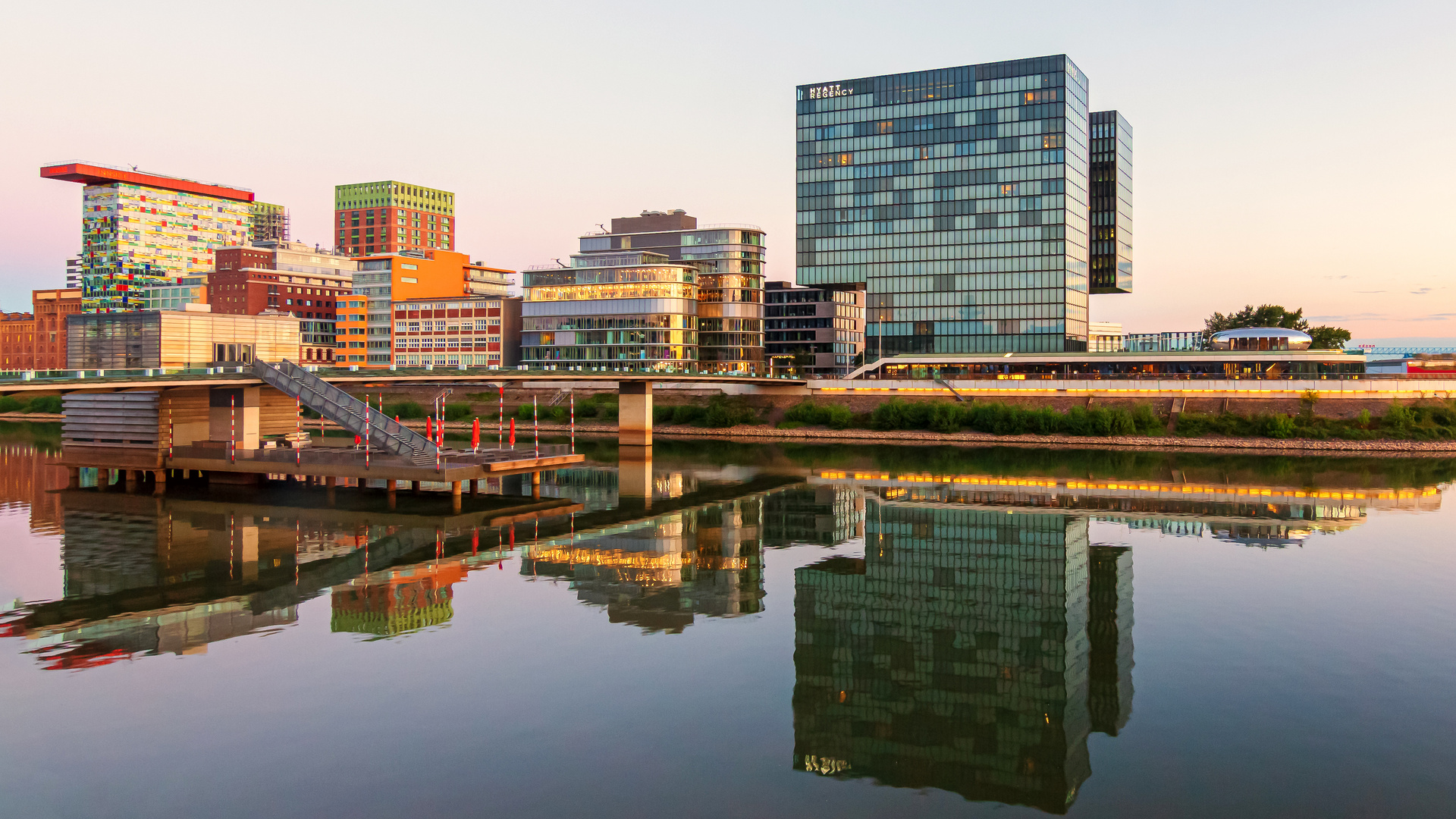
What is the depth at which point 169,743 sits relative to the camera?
69.2ft

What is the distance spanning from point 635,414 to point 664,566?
201 ft

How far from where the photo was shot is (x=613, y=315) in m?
156

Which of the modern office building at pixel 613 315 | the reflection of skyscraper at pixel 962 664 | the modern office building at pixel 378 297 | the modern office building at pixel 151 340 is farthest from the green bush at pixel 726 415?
the modern office building at pixel 378 297

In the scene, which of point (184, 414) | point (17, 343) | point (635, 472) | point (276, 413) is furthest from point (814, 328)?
point (17, 343)

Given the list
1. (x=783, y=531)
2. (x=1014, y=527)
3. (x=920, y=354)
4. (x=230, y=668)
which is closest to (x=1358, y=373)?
(x=920, y=354)

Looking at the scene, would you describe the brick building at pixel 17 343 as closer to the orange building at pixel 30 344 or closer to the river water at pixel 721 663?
the orange building at pixel 30 344

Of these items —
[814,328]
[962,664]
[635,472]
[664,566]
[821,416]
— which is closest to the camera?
[962,664]

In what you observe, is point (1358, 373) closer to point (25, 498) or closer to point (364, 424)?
point (364, 424)

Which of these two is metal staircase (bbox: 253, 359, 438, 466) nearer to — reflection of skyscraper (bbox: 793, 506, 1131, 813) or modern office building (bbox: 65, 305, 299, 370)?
modern office building (bbox: 65, 305, 299, 370)

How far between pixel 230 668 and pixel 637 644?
35.1 ft

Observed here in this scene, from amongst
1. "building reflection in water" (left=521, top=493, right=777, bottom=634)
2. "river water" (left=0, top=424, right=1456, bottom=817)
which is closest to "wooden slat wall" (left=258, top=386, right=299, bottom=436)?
"river water" (left=0, top=424, right=1456, bottom=817)

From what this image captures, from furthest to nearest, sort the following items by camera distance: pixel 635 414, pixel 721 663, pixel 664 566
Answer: pixel 635 414, pixel 664 566, pixel 721 663

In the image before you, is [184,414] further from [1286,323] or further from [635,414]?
[1286,323]

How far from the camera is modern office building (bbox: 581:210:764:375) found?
163125mm
